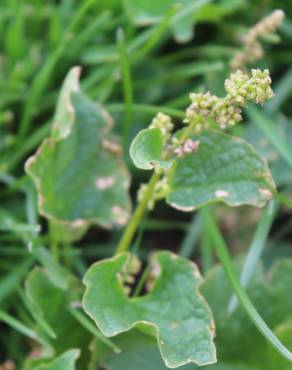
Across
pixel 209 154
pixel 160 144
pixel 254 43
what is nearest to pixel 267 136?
pixel 254 43

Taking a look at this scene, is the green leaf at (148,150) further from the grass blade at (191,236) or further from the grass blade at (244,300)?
the grass blade at (191,236)

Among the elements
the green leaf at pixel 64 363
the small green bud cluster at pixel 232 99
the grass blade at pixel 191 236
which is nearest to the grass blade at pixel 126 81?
the grass blade at pixel 191 236

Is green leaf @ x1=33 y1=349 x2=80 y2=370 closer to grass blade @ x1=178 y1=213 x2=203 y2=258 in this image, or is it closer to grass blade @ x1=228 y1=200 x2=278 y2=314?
grass blade @ x1=228 y1=200 x2=278 y2=314

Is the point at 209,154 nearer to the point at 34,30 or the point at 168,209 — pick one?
the point at 168,209

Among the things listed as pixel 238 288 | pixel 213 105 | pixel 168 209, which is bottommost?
pixel 168 209

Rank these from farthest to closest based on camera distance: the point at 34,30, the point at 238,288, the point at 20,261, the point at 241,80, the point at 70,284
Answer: the point at 34,30, the point at 20,261, the point at 70,284, the point at 238,288, the point at 241,80

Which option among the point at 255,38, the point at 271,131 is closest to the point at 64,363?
the point at 271,131
